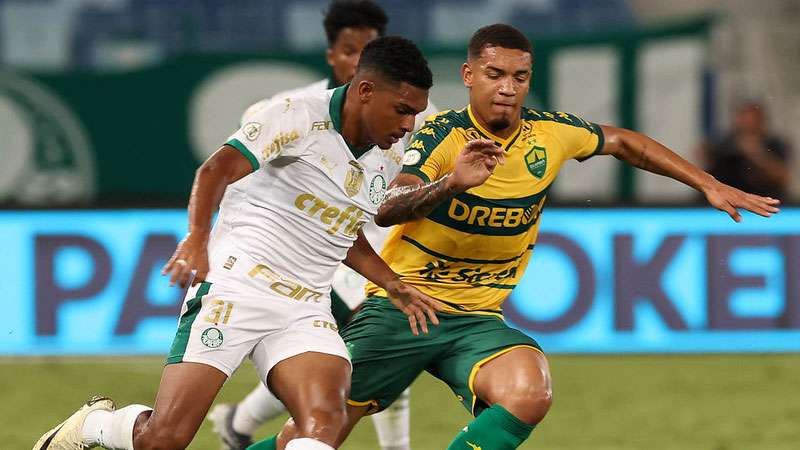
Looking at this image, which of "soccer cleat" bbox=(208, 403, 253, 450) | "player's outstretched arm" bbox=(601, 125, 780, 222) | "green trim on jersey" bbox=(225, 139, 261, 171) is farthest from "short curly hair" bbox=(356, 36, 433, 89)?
"soccer cleat" bbox=(208, 403, 253, 450)

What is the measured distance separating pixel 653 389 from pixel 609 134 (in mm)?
3071

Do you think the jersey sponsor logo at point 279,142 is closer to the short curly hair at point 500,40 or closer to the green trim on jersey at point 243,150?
the green trim on jersey at point 243,150

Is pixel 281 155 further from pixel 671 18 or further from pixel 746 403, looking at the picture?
pixel 671 18

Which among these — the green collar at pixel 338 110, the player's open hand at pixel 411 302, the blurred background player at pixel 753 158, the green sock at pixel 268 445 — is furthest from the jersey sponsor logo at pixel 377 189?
the blurred background player at pixel 753 158

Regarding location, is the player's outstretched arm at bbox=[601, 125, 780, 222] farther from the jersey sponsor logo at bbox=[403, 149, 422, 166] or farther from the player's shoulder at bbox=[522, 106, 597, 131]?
the jersey sponsor logo at bbox=[403, 149, 422, 166]

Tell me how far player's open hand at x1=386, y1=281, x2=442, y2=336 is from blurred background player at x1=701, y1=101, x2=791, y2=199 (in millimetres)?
5479

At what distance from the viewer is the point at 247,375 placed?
341 inches

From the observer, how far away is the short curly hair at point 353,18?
20.8ft

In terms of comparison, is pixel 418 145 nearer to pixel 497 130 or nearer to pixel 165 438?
pixel 497 130

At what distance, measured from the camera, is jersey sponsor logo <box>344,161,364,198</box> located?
185 inches

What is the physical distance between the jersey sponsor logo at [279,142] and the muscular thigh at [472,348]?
97cm

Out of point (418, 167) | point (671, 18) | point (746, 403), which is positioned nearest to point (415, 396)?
point (746, 403)

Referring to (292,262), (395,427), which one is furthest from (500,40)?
(395,427)

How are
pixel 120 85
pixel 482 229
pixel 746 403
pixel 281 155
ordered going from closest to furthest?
pixel 281 155 → pixel 482 229 → pixel 746 403 → pixel 120 85
